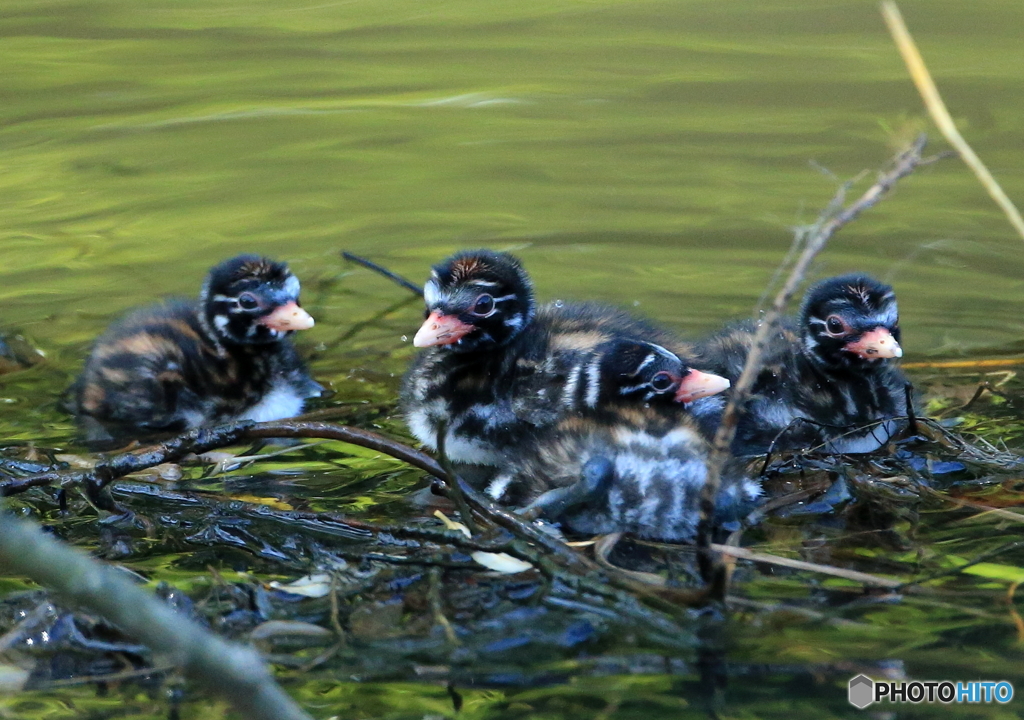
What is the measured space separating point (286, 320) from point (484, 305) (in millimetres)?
991

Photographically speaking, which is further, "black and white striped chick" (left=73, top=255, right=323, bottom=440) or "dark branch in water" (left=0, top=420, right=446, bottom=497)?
"black and white striped chick" (left=73, top=255, right=323, bottom=440)

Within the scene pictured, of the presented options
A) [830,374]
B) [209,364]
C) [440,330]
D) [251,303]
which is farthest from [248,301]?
[830,374]

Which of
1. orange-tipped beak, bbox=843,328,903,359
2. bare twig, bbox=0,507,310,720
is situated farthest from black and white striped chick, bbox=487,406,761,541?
bare twig, bbox=0,507,310,720

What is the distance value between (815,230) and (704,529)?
76cm

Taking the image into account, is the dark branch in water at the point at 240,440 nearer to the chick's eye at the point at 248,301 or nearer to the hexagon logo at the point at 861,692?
the hexagon logo at the point at 861,692

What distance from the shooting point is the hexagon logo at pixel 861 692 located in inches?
115

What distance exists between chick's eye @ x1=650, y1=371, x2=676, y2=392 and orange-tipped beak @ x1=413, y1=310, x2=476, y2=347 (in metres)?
0.70

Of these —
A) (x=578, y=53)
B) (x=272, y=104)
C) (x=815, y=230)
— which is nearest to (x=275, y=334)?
(x=815, y=230)

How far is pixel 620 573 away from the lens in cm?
339

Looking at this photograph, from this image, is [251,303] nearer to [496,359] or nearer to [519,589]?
[496,359]

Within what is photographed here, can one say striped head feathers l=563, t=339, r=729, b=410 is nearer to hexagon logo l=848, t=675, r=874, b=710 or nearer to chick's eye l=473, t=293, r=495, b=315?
chick's eye l=473, t=293, r=495, b=315

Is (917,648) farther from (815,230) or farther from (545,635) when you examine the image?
(815,230)

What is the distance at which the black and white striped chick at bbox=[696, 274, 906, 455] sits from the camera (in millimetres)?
4500

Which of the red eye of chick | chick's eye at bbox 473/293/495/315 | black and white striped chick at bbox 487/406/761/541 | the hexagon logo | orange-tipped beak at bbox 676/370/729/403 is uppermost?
chick's eye at bbox 473/293/495/315
